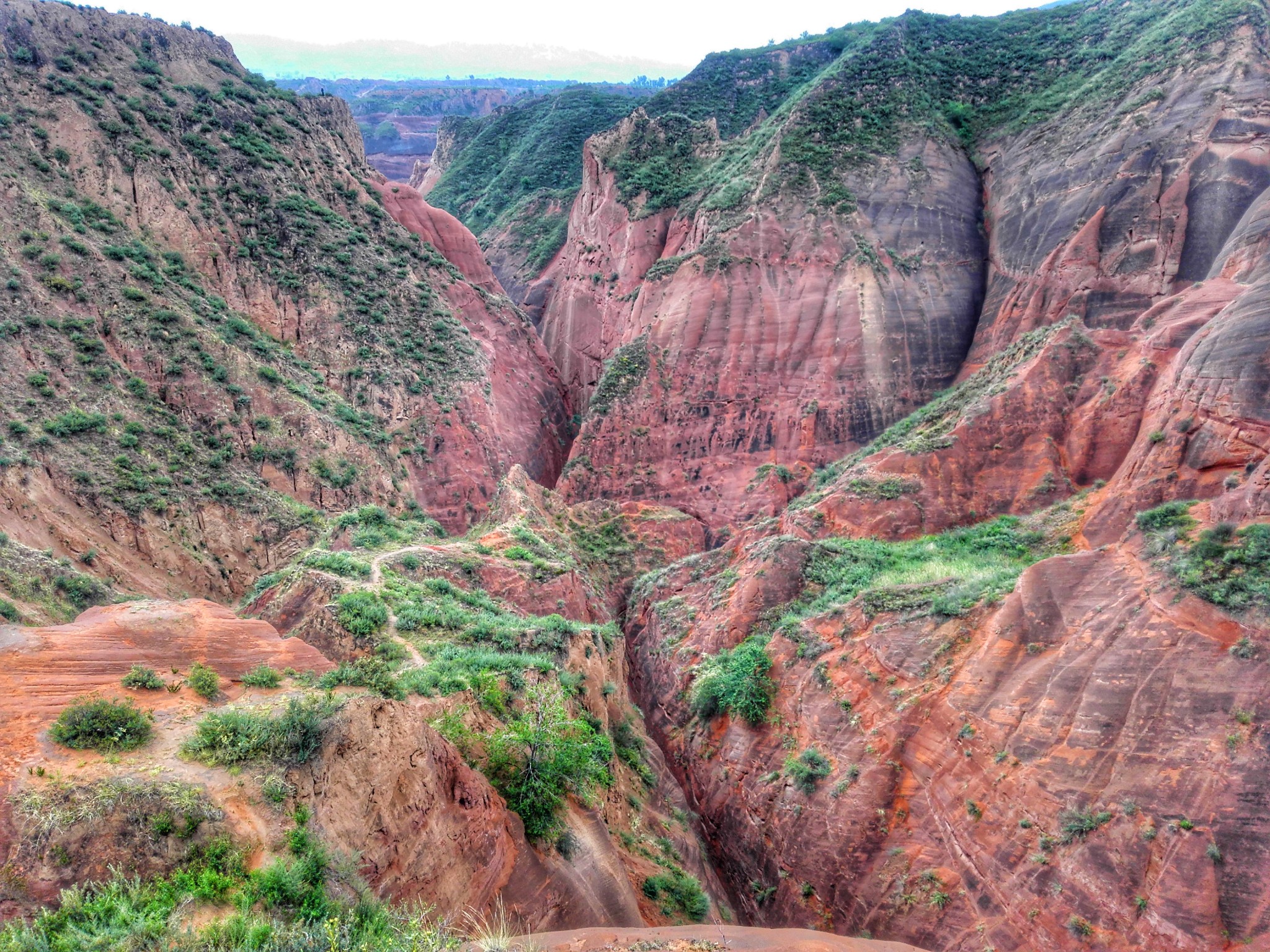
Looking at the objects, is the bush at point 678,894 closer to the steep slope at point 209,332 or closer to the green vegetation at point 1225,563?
the green vegetation at point 1225,563

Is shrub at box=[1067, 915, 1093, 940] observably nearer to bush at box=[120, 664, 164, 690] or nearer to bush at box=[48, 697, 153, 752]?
bush at box=[48, 697, 153, 752]

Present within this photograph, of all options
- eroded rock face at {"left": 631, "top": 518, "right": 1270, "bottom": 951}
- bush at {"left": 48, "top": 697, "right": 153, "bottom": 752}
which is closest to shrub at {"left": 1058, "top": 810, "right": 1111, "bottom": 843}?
eroded rock face at {"left": 631, "top": 518, "right": 1270, "bottom": 951}

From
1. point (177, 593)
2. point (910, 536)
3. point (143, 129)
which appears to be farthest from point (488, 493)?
point (143, 129)

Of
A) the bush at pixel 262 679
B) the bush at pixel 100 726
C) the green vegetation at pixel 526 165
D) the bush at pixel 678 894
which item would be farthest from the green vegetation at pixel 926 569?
the green vegetation at pixel 526 165

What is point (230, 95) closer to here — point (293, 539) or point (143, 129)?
point (143, 129)

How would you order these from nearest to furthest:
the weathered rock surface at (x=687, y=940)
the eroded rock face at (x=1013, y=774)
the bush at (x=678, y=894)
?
the weathered rock surface at (x=687, y=940) → the eroded rock face at (x=1013, y=774) → the bush at (x=678, y=894)

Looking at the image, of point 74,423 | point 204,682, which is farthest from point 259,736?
point 74,423
